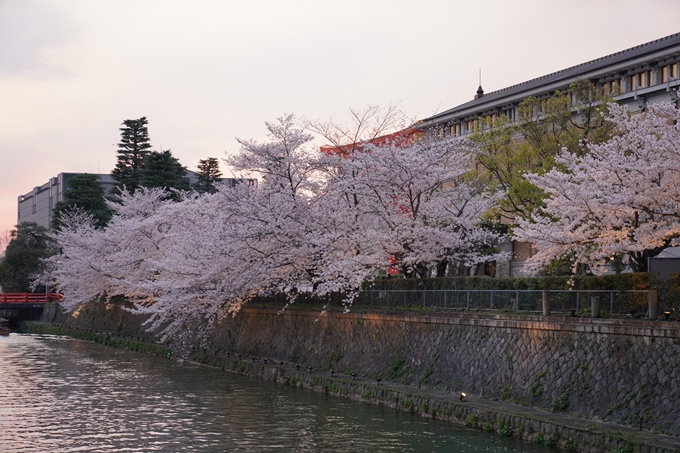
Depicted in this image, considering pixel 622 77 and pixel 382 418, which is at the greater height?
pixel 622 77

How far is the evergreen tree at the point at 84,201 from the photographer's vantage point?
74.4 metres

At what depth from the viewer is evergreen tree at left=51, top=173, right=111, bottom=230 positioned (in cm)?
7438

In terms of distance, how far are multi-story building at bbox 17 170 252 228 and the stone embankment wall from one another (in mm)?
91807

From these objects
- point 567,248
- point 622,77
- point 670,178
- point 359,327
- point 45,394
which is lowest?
point 45,394

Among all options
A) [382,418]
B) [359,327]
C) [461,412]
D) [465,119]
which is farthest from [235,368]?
[465,119]

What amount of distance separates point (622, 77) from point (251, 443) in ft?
110

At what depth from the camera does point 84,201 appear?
244ft

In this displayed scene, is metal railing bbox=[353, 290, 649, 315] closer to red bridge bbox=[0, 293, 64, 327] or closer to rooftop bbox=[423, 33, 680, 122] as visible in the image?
rooftop bbox=[423, 33, 680, 122]

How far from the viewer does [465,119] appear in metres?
57.8

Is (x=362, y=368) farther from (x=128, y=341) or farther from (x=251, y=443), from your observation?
(x=128, y=341)

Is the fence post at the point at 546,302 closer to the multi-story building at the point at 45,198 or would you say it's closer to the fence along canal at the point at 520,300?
the fence along canal at the point at 520,300

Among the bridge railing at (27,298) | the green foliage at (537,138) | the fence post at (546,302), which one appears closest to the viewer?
the fence post at (546,302)

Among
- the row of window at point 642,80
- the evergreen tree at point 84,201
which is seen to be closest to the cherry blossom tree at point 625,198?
the row of window at point 642,80

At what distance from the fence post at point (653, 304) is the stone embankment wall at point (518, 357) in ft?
2.52
